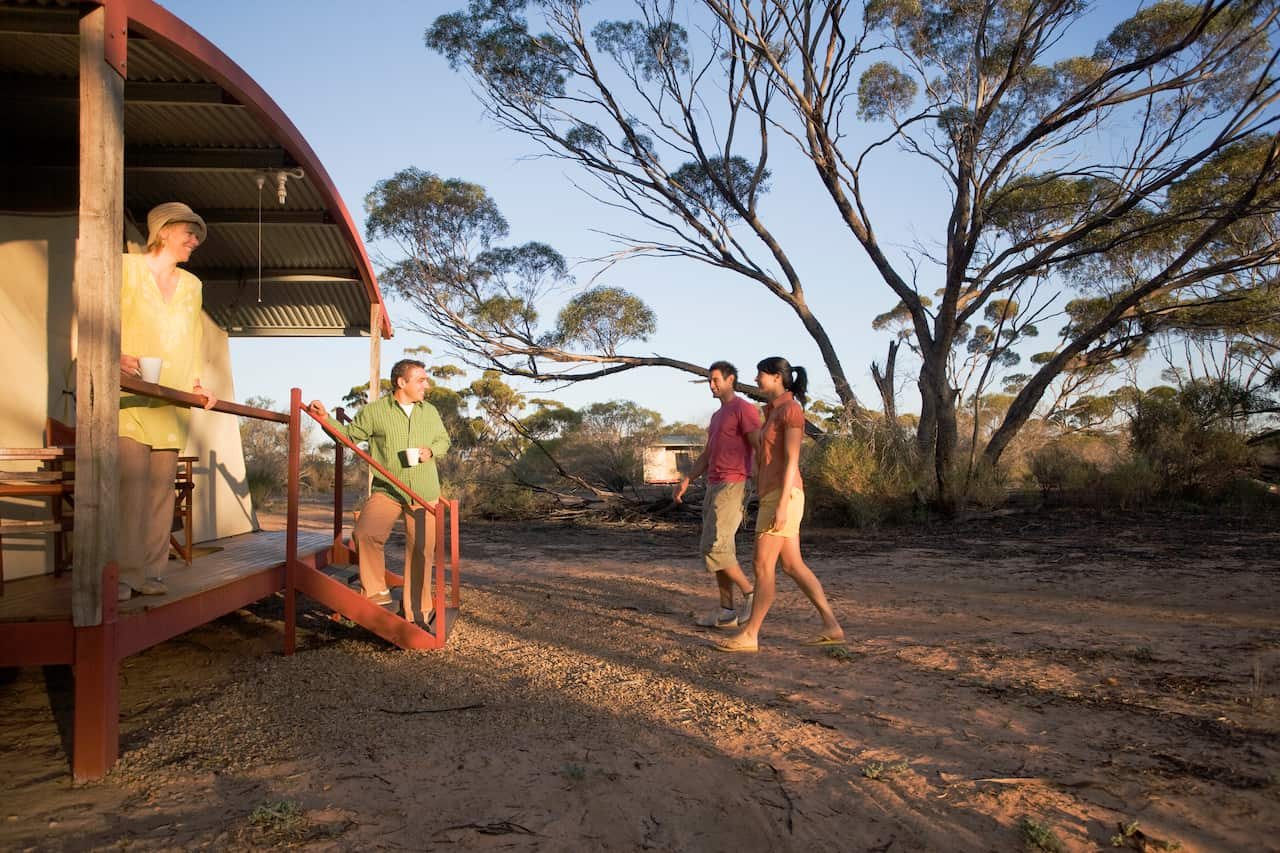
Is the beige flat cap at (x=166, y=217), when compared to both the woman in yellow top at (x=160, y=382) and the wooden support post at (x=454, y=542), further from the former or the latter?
the wooden support post at (x=454, y=542)

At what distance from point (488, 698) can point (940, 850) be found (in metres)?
2.36

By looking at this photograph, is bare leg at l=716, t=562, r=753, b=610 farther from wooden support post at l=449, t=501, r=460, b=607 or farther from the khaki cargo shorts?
wooden support post at l=449, t=501, r=460, b=607

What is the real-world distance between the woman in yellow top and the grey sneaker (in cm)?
363

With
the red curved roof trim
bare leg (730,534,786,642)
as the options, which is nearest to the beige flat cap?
the red curved roof trim

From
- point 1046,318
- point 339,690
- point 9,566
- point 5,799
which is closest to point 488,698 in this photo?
point 339,690

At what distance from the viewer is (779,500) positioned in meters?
5.29

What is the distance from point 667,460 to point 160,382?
26.4 metres

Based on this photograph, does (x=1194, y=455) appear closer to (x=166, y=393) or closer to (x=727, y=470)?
(x=727, y=470)

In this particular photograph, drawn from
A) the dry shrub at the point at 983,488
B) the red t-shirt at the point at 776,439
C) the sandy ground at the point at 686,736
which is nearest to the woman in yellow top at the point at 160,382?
the sandy ground at the point at 686,736

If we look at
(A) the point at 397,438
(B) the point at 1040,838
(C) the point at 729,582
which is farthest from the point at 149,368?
(C) the point at 729,582

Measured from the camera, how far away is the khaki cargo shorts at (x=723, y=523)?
19.7 ft

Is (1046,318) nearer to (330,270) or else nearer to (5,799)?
(330,270)

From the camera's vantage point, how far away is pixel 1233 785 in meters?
→ 3.13

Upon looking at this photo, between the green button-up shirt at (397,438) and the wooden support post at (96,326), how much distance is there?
78.8 inches
